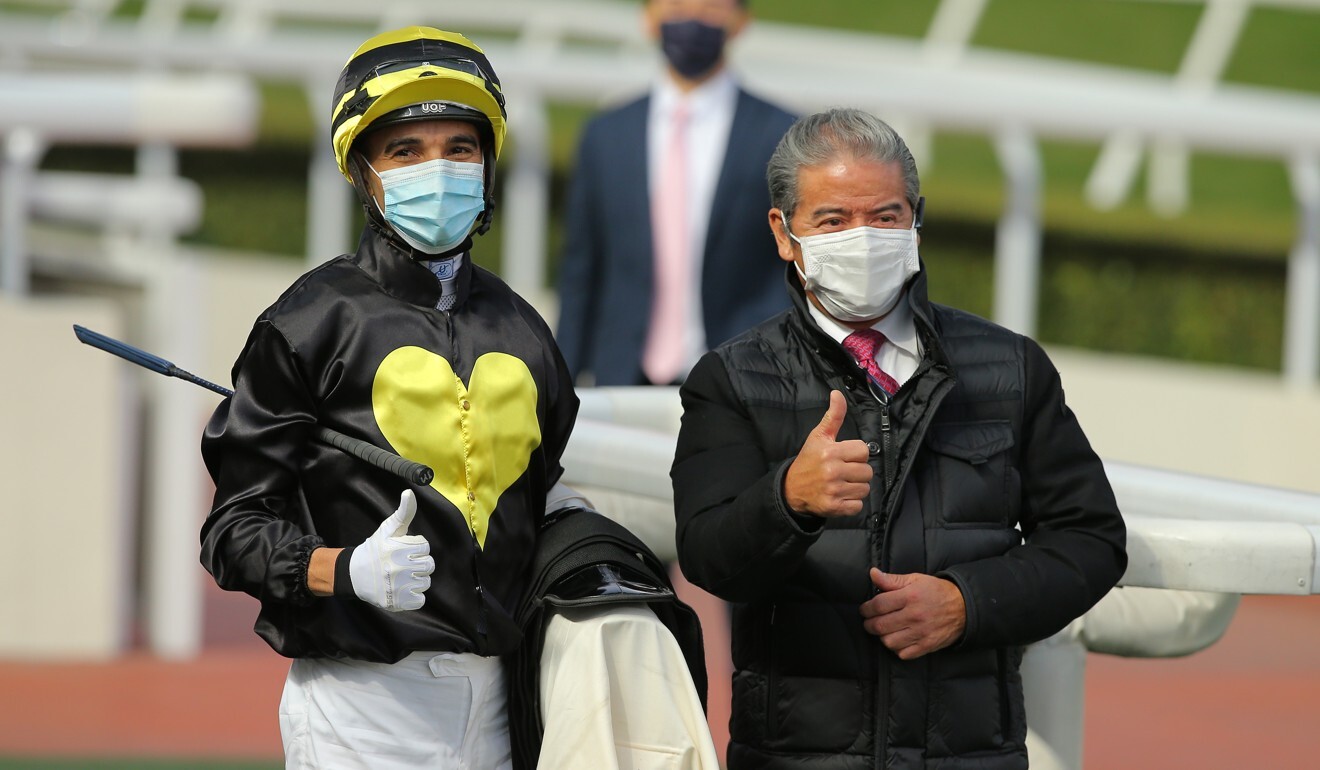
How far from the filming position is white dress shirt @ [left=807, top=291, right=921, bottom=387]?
2902 millimetres

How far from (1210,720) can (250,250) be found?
6188mm

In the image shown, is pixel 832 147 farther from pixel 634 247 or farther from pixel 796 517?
pixel 634 247

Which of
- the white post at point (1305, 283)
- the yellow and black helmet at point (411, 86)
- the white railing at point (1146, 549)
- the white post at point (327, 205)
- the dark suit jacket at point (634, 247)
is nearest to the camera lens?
the yellow and black helmet at point (411, 86)

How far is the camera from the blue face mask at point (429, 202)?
8.95 ft

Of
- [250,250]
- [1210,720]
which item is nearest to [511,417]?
[1210,720]

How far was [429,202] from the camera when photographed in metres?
2.72

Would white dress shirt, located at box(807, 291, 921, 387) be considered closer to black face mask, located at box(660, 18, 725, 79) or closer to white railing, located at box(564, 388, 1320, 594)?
white railing, located at box(564, 388, 1320, 594)

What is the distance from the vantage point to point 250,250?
1079 cm

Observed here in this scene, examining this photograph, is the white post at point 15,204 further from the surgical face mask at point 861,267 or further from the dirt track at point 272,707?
the surgical face mask at point 861,267

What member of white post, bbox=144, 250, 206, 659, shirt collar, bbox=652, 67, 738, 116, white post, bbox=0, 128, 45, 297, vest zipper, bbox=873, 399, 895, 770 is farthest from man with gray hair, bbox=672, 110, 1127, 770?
white post, bbox=0, 128, 45, 297

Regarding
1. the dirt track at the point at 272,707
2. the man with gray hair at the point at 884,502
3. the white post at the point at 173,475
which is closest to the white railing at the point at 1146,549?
the man with gray hair at the point at 884,502

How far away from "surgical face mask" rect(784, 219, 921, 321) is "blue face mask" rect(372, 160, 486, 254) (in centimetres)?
48

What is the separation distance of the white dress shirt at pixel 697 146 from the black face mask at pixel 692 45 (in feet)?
0.16

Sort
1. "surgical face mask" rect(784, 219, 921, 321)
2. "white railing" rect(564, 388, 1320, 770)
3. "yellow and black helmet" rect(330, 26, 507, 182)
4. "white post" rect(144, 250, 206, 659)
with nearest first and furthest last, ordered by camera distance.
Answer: "yellow and black helmet" rect(330, 26, 507, 182) → "surgical face mask" rect(784, 219, 921, 321) → "white railing" rect(564, 388, 1320, 770) → "white post" rect(144, 250, 206, 659)
